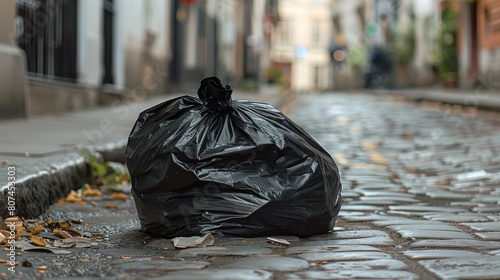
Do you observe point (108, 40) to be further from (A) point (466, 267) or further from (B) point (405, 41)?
(B) point (405, 41)

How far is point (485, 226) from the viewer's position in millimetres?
3695

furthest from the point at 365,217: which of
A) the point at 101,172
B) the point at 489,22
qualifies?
the point at 489,22

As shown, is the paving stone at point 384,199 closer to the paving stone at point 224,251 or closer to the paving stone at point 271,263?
the paving stone at point 224,251

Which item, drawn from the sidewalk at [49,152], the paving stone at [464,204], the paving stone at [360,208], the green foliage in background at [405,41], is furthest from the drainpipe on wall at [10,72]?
the green foliage in background at [405,41]

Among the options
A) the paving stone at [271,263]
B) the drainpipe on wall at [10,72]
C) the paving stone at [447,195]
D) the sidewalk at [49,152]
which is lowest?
the paving stone at [447,195]

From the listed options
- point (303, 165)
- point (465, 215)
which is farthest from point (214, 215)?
point (465, 215)

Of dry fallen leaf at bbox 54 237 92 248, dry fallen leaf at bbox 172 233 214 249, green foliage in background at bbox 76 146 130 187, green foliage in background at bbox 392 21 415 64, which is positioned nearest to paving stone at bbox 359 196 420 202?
green foliage in background at bbox 76 146 130 187

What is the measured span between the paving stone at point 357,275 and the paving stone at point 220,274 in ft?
0.33

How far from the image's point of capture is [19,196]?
136 inches

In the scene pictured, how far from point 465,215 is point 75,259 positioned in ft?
6.78

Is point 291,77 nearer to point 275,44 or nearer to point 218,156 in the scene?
point 275,44

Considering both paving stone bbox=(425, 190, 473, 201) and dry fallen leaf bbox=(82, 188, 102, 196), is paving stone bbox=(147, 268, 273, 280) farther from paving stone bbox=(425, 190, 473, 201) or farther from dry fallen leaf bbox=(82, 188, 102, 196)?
paving stone bbox=(425, 190, 473, 201)

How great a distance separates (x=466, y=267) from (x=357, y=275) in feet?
1.28

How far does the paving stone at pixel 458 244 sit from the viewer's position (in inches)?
125
